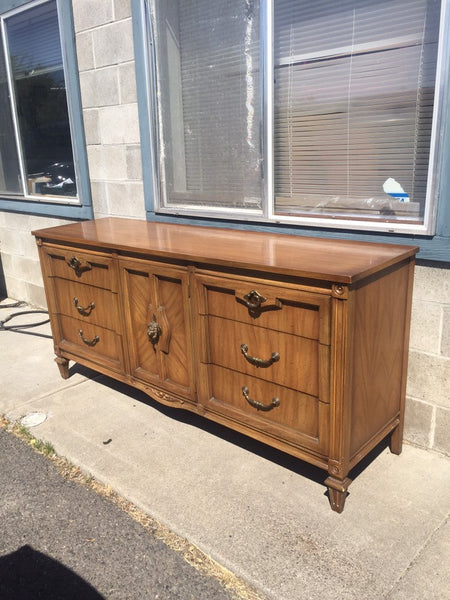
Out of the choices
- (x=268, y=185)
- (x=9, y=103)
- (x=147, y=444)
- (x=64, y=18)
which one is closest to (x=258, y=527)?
(x=147, y=444)

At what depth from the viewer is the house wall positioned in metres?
2.50

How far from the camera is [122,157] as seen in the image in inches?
151

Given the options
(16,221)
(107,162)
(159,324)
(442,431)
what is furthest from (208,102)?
(16,221)

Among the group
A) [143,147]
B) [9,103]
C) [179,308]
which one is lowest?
[179,308]

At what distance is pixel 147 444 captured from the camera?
2814 mm

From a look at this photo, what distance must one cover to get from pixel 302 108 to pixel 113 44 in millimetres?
1614

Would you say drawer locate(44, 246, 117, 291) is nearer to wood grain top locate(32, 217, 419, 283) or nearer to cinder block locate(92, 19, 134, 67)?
wood grain top locate(32, 217, 419, 283)

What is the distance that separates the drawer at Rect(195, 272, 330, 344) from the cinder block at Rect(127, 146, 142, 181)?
5.21 ft

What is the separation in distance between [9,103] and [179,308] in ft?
11.3

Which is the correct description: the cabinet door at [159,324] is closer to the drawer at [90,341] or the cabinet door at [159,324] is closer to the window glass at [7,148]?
the drawer at [90,341]

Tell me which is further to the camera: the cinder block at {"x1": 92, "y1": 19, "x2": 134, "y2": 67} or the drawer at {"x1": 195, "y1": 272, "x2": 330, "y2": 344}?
the cinder block at {"x1": 92, "y1": 19, "x2": 134, "y2": 67}

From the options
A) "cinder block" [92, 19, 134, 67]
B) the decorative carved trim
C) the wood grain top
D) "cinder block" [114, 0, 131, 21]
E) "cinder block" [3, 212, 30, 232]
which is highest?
"cinder block" [114, 0, 131, 21]

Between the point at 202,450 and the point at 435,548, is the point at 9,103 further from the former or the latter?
the point at 435,548

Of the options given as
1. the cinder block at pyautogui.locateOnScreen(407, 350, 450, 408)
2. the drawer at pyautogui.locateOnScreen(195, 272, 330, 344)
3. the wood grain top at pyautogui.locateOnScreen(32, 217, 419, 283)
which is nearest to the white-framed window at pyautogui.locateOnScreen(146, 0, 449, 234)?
the wood grain top at pyautogui.locateOnScreen(32, 217, 419, 283)
